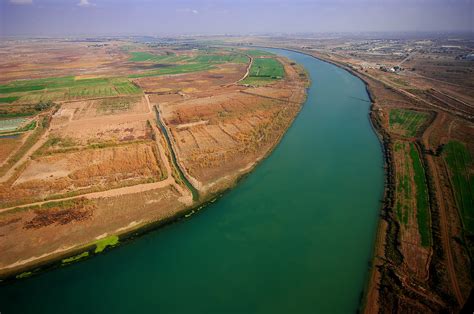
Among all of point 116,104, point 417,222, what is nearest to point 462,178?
point 417,222

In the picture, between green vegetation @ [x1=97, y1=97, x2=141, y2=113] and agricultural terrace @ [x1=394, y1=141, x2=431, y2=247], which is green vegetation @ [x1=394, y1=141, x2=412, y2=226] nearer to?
agricultural terrace @ [x1=394, y1=141, x2=431, y2=247]

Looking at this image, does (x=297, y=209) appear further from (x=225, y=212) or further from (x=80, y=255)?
(x=80, y=255)

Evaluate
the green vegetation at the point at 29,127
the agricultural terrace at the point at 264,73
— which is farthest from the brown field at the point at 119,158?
the agricultural terrace at the point at 264,73

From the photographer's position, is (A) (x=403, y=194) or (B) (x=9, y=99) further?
(B) (x=9, y=99)

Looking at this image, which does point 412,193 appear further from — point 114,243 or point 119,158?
point 119,158

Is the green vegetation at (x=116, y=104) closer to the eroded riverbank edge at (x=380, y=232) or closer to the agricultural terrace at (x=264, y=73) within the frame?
the agricultural terrace at (x=264, y=73)

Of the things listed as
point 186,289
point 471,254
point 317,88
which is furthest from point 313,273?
point 317,88
